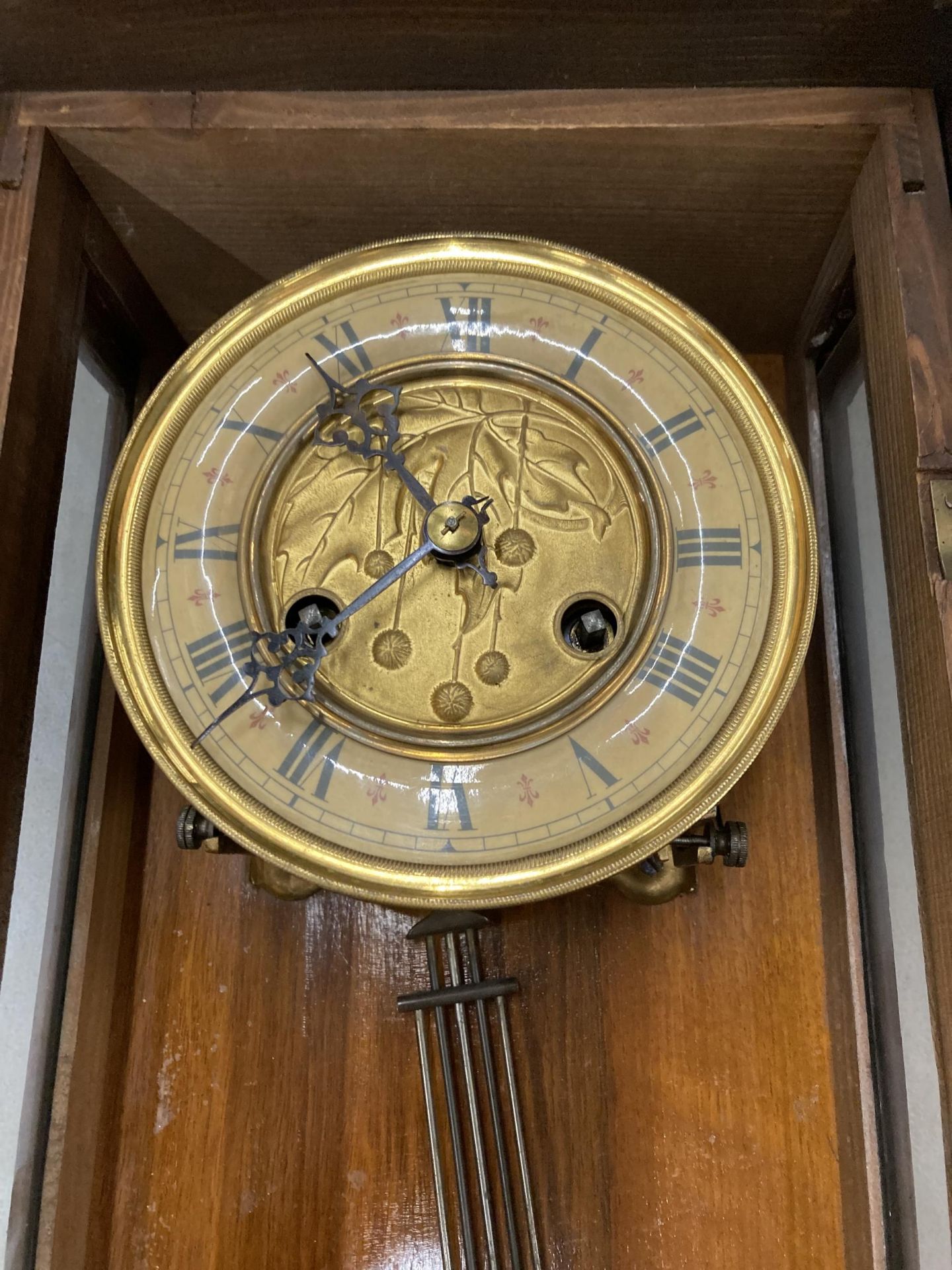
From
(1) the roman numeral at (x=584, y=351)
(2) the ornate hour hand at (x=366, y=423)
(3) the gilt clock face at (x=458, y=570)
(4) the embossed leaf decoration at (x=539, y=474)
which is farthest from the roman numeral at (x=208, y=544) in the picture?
(1) the roman numeral at (x=584, y=351)

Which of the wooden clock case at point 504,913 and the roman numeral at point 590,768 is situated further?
the wooden clock case at point 504,913

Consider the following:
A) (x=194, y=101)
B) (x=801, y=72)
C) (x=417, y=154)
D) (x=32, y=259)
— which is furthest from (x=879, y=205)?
(x=32, y=259)

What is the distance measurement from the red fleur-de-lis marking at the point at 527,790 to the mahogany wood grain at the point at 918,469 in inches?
12.2

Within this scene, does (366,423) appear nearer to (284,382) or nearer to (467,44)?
(284,382)

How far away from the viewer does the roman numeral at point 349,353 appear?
0.87 metres

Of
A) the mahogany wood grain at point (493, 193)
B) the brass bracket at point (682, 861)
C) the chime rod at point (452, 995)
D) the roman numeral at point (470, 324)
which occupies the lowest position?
the chime rod at point (452, 995)

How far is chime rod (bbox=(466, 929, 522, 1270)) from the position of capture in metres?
0.88

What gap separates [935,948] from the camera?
76 centimetres

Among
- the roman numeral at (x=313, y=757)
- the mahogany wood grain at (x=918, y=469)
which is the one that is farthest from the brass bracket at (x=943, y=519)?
the roman numeral at (x=313, y=757)

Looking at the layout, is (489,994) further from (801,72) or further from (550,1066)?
(801,72)

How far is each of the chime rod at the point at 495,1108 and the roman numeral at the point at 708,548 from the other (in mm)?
395

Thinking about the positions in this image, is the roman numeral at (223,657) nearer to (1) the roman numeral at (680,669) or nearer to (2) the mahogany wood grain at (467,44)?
(1) the roman numeral at (680,669)

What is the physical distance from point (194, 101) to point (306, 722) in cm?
56

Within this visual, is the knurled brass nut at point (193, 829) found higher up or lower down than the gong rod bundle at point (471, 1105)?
higher up
